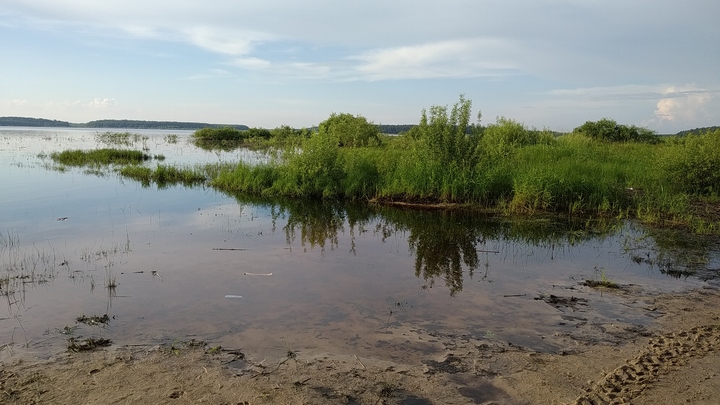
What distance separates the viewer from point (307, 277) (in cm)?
716

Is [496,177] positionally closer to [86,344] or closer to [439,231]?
[439,231]

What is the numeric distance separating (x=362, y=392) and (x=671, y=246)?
7.69 metres

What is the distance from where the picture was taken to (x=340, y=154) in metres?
15.4

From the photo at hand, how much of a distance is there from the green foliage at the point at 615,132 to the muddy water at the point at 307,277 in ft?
63.8

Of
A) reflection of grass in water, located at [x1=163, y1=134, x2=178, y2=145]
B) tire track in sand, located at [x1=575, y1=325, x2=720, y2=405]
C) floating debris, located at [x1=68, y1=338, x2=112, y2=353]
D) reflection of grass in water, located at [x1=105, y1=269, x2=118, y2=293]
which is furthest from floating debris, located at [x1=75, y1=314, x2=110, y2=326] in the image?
reflection of grass in water, located at [x1=163, y1=134, x2=178, y2=145]

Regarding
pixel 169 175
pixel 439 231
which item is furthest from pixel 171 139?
pixel 439 231

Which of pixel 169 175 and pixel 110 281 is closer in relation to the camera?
pixel 110 281

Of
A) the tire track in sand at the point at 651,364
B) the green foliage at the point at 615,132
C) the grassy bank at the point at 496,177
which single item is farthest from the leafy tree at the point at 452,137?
the green foliage at the point at 615,132

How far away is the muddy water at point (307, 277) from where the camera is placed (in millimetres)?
5090

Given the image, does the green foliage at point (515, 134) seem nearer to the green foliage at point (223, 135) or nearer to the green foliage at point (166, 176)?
the green foliage at point (166, 176)

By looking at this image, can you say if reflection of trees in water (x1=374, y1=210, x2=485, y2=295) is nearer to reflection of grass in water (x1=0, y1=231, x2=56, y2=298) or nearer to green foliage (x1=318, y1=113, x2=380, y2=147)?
reflection of grass in water (x1=0, y1=231, x2=56, y2=298)

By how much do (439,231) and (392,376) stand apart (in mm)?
6537

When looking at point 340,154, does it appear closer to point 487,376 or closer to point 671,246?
point 671,246

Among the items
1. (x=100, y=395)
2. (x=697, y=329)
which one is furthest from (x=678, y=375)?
(x=100, y=395)
